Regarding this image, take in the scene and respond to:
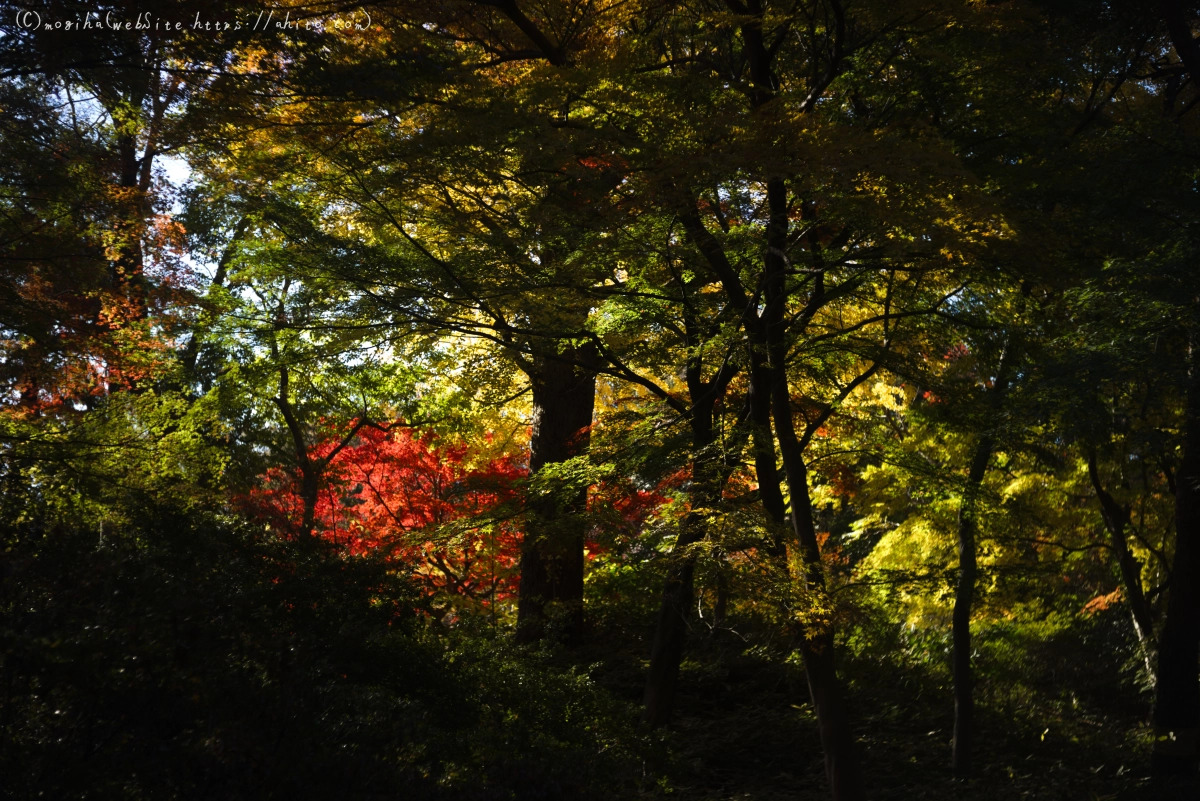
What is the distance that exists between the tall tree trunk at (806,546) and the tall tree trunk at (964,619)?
196 cm

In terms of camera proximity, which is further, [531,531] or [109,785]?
[531,531]

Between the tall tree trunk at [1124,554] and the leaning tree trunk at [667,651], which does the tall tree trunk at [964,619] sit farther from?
the leaning tree trunk at [667,651]

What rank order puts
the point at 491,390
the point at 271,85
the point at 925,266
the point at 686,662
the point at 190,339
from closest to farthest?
the point at 271,85, the point at 925,266, the point at 491,390, the point at 686,662, the point at 190,339

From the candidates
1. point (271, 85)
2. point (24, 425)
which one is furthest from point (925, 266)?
point (24, 425)

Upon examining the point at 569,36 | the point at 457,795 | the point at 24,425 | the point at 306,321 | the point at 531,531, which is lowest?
the point at 457,795

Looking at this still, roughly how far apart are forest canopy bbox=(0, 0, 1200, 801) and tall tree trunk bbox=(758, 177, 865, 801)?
5 centimetres

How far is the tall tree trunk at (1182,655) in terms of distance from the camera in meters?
8.19

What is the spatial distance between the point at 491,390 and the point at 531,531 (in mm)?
2350

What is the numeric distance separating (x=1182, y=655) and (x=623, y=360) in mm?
6068

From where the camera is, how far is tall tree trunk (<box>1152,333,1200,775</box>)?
26.9 ft

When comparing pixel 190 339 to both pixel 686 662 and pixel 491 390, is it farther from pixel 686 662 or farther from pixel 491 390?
pixel 686 662

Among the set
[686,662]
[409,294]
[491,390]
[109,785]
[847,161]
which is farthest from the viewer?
[686,662]

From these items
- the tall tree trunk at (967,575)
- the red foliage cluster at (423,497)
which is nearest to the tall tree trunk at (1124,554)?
the tall tree trunk at (967,575)

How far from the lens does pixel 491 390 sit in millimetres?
10203
